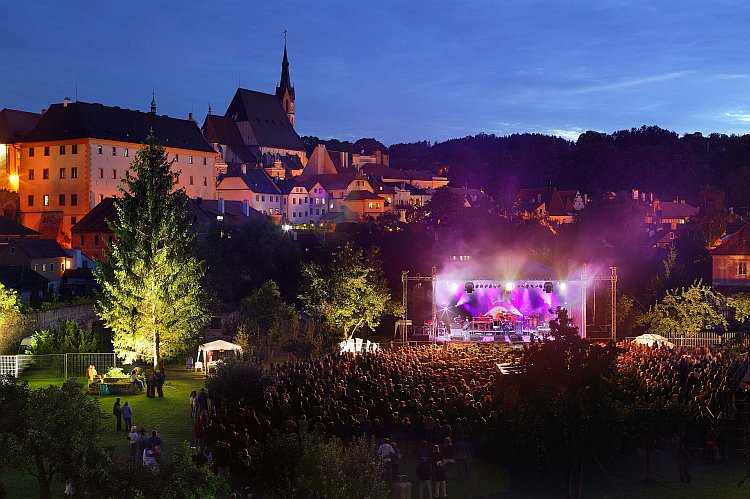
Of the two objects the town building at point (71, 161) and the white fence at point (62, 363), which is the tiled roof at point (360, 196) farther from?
the white fence at point (62, 363)

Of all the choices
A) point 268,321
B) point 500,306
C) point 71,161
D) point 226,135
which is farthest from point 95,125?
point 500,306

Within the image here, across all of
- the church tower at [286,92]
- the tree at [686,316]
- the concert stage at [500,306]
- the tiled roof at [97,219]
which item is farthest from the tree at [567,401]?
the church tower at [286,92]

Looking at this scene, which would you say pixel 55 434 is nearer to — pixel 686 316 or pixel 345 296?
pixel 345 296

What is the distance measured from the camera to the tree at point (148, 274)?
31.2 metres

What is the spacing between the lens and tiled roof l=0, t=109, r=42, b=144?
7194 centimetres

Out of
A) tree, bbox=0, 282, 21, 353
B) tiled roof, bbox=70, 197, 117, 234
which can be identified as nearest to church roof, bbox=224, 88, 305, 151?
tiled roof, bbox=70, 197, 117, 234

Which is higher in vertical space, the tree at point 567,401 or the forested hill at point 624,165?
the forested hill at point 624,165

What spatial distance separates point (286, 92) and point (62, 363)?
367 ft

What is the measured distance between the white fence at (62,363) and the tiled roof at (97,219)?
31.2m

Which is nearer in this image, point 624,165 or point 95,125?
point 95,125

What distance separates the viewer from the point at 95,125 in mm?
71062

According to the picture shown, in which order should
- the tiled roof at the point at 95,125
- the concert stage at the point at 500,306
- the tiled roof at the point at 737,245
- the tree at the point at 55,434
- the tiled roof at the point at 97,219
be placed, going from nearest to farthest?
1. the tree at the point at 55,434
2. the concert stage at the point at 500,306
3. the tiled roof at the point at 737,245
4. the tiled roof at the point at 97,219
5. the tiled roof at the point at 95,125

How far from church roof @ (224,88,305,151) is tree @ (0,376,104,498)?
10265 centimetres

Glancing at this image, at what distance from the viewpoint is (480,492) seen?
55.1ft
